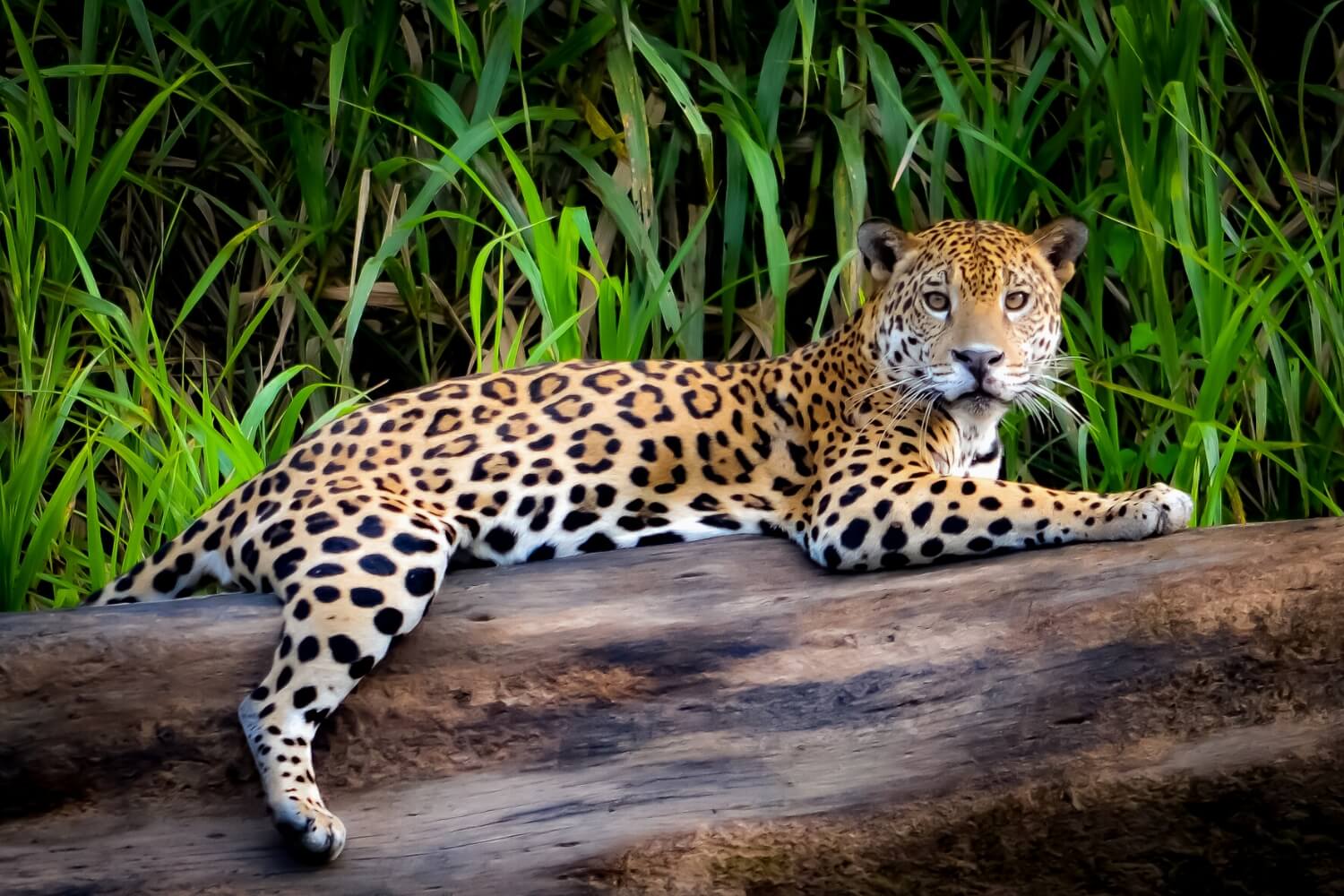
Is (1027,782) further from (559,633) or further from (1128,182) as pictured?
(1128,182)

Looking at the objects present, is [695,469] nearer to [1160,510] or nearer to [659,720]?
[659,720]

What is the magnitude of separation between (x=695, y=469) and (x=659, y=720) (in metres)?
0.94

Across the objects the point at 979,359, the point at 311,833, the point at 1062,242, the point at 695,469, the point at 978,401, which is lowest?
the point at 311,833

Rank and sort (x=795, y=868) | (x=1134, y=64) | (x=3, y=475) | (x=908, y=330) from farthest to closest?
(x=1134, y=64) < (x=3, y=475) < (x=908, y=330) < (x=795, y=868)

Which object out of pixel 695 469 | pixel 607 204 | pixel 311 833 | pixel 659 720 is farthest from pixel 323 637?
pixel 607 204

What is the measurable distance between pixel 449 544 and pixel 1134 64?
3.21 m

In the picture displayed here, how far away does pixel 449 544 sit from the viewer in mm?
4488

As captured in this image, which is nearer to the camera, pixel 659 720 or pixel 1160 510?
pixel 659 720

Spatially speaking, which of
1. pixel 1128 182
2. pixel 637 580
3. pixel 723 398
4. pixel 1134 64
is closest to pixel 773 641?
pixel 637 580

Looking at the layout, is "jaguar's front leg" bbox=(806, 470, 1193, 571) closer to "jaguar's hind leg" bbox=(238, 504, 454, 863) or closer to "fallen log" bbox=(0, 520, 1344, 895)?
"fallen log" bbox=(0, 520, 1344, 895)

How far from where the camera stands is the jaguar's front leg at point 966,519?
14.1 ft

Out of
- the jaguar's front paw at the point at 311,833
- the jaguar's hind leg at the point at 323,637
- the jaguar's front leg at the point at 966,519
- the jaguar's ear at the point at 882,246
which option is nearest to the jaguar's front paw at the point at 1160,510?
the jaguar's front leg at the point at 966,519

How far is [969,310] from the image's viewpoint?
4.66 m

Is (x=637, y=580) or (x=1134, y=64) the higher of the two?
(x=1134, y=64)
